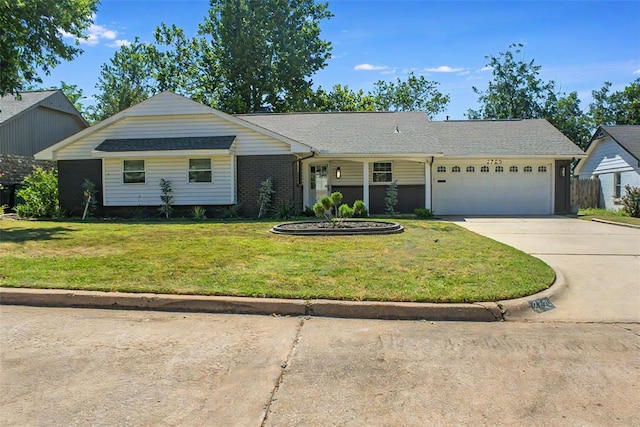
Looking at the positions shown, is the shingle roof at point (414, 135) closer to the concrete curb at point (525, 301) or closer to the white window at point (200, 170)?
the white window at point (200, 170)

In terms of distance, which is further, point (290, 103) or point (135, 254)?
point (290, 103)

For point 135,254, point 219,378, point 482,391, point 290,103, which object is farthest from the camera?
point 290,103

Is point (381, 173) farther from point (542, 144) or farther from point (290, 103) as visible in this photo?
point (290, 103)

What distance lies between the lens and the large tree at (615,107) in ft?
129

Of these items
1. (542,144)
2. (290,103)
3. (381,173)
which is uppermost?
(290,103)

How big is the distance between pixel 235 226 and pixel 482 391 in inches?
415

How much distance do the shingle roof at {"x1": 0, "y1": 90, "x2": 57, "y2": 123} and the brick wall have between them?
56.0 feet

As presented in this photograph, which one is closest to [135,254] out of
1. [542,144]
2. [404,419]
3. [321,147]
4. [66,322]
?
[66,322]

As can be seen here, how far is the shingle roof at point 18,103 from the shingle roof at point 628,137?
32553mm

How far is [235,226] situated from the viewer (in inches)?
518

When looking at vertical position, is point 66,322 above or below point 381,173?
below

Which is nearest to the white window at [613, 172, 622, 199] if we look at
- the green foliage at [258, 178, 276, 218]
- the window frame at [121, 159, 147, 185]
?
the green foliage at [258, 178, 276, 218]

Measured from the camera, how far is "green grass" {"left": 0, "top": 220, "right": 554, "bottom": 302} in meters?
5.60

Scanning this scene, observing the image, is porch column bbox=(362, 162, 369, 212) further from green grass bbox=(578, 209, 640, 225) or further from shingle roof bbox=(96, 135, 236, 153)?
green grass bbox=(578, 209, 640, 225)
